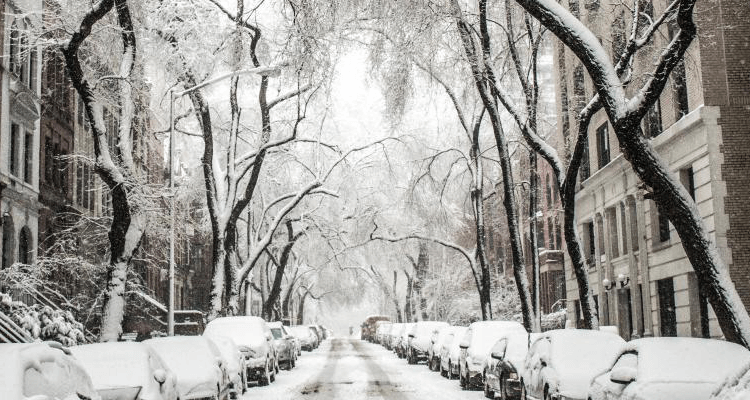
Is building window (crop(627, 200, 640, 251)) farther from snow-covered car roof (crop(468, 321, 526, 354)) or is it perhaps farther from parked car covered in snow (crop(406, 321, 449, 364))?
snow-covered car roof (crop(468, 321, 526, 354))

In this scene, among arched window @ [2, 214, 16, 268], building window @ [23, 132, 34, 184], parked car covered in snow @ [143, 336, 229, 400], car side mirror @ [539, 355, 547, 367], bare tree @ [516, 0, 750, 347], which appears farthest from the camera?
building window @ [23, 132, 34, 184]

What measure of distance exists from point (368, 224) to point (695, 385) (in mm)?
40044

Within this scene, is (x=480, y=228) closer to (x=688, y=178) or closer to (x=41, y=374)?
(x=688, y=178)

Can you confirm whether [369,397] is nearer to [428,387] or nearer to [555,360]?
[428,387]

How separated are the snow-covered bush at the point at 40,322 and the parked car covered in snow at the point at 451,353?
9.81 meters

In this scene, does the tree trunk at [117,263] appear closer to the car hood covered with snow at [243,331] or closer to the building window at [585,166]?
the car hood covered with snow at [243,331]

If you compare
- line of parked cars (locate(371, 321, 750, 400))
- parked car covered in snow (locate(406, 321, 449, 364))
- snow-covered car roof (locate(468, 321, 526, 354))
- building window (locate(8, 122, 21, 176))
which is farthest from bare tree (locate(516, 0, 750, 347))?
building window (locate(8, 122, 21, 176))

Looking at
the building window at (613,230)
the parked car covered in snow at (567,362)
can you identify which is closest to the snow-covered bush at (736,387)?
the parked car covered in snow at (567,362)

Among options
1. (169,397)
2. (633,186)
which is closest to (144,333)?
(633,186)

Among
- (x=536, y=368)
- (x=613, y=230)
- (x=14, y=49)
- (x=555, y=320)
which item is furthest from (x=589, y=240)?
(x=536, y=368)

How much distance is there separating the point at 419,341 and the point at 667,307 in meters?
10.0

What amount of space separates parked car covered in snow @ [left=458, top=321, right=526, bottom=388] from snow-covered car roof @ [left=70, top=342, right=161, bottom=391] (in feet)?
34.6

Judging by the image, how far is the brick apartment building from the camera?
2469 cm

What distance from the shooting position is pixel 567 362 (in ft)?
46.1
